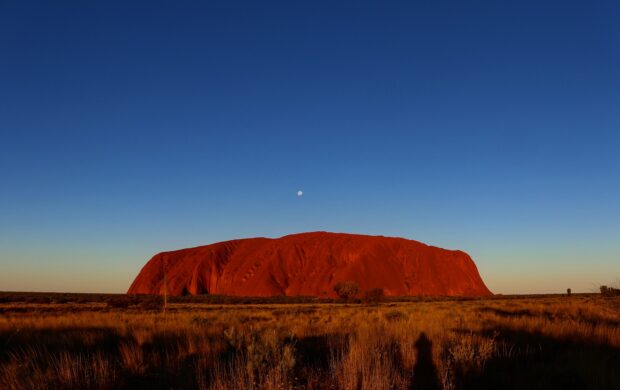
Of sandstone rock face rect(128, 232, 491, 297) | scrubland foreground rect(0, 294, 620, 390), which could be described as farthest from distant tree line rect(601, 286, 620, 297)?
sandstone rock face rect(128, 232, 491, 297)

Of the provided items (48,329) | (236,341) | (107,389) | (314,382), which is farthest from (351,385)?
(48,329)

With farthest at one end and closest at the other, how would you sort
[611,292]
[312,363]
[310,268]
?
[310,268] → [611,292] → [312,363]

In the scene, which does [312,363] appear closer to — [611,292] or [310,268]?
[611,292]

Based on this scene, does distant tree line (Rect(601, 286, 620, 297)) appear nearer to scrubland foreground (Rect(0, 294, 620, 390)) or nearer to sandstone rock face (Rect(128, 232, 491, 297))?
scrubland foreground (Rect(0, 294, 620, 390))

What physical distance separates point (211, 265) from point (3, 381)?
3621 inches

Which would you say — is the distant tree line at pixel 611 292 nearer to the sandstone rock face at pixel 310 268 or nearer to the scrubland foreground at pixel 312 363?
the scrubland foreground at pixel 312 363

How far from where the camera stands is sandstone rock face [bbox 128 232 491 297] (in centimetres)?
8381

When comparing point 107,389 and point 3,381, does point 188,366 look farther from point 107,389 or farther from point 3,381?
point 3,381

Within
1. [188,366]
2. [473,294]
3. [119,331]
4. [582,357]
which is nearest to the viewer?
[188,366]

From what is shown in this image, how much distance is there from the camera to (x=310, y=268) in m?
89.2

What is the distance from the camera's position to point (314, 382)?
5.25 m

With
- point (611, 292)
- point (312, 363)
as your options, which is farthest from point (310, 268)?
point (312, 363)

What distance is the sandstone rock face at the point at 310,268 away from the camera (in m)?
83.8

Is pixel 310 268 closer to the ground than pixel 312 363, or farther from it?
farther from it
